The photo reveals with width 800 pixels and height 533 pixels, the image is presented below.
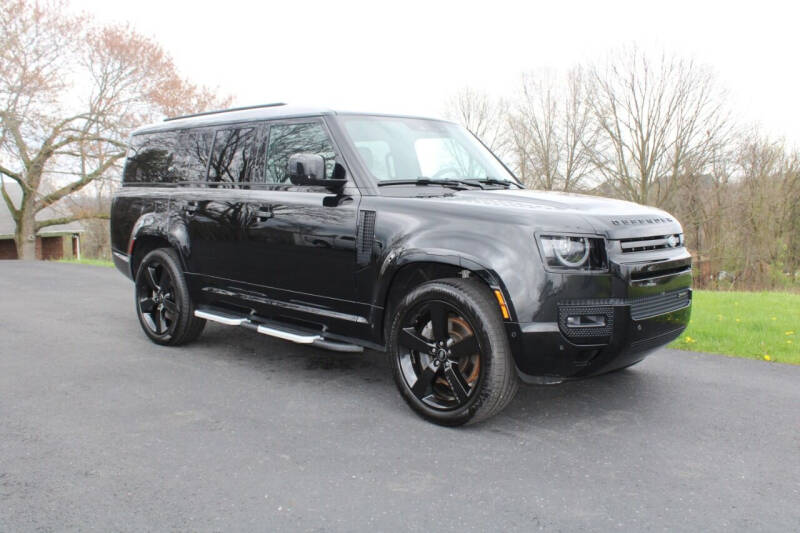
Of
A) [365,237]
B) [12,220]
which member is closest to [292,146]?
[365,237]

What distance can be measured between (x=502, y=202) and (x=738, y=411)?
2104 mm

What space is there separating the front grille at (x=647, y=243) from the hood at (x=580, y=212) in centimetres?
3

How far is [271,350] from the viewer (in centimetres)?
593

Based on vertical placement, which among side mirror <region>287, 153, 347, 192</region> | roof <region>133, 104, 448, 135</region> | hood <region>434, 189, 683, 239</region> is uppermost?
roof <region>133, 104, 448, 135</region>

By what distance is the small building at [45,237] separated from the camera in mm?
43469

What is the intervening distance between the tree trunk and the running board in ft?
115

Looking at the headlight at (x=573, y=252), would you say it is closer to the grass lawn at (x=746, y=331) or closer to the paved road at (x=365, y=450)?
the paved road at (x=365, y=450)

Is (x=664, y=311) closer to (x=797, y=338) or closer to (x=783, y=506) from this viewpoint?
(x=783, y=506)

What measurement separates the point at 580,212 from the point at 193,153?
12.0 ft

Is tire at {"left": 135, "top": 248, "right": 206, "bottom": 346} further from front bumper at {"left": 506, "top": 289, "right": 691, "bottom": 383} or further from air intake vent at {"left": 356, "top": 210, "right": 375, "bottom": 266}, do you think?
front bumper at {"left": 506, "top": 289, "right": 691, "bottom": 383}

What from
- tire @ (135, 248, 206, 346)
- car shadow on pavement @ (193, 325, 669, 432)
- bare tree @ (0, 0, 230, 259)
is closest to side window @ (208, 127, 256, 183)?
tire @ (135, 248, 206, 346)

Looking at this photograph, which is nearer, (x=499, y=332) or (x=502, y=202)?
(x=499, y=332)

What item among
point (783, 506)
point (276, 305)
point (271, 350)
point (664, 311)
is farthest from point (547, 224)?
point (271, 350)

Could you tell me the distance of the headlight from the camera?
3.59 meters
